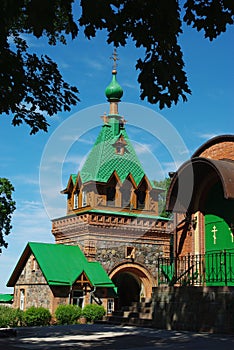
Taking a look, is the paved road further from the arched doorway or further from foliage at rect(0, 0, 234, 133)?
the arched doorway

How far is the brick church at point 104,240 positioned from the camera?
69.8ft

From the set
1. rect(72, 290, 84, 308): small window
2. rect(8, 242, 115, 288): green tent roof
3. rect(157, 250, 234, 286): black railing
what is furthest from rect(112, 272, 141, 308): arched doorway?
rect(157, 250, 234, 286): black railing

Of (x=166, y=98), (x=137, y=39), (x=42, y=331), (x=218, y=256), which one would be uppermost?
(x=137, y=39)

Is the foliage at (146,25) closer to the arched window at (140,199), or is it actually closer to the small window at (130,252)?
the small window at (130,252)

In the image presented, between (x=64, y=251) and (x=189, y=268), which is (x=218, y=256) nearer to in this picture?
(x=189, y=268)

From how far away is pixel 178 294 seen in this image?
12.6 meters

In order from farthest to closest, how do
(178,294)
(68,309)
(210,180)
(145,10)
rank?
(68,309)
(210,180)
(178,294)
(145,10)

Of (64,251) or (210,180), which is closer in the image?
(210,180)

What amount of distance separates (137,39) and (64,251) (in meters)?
17.3

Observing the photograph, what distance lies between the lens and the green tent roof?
20.8 metres

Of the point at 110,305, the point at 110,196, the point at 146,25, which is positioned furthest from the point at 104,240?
the point at 146,25

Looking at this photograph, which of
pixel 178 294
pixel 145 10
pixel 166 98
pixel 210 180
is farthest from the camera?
pixel 210 180

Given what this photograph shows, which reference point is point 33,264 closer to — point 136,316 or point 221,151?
point 136,316

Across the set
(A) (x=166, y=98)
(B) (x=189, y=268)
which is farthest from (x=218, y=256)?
(A) (x=166, y=98)
